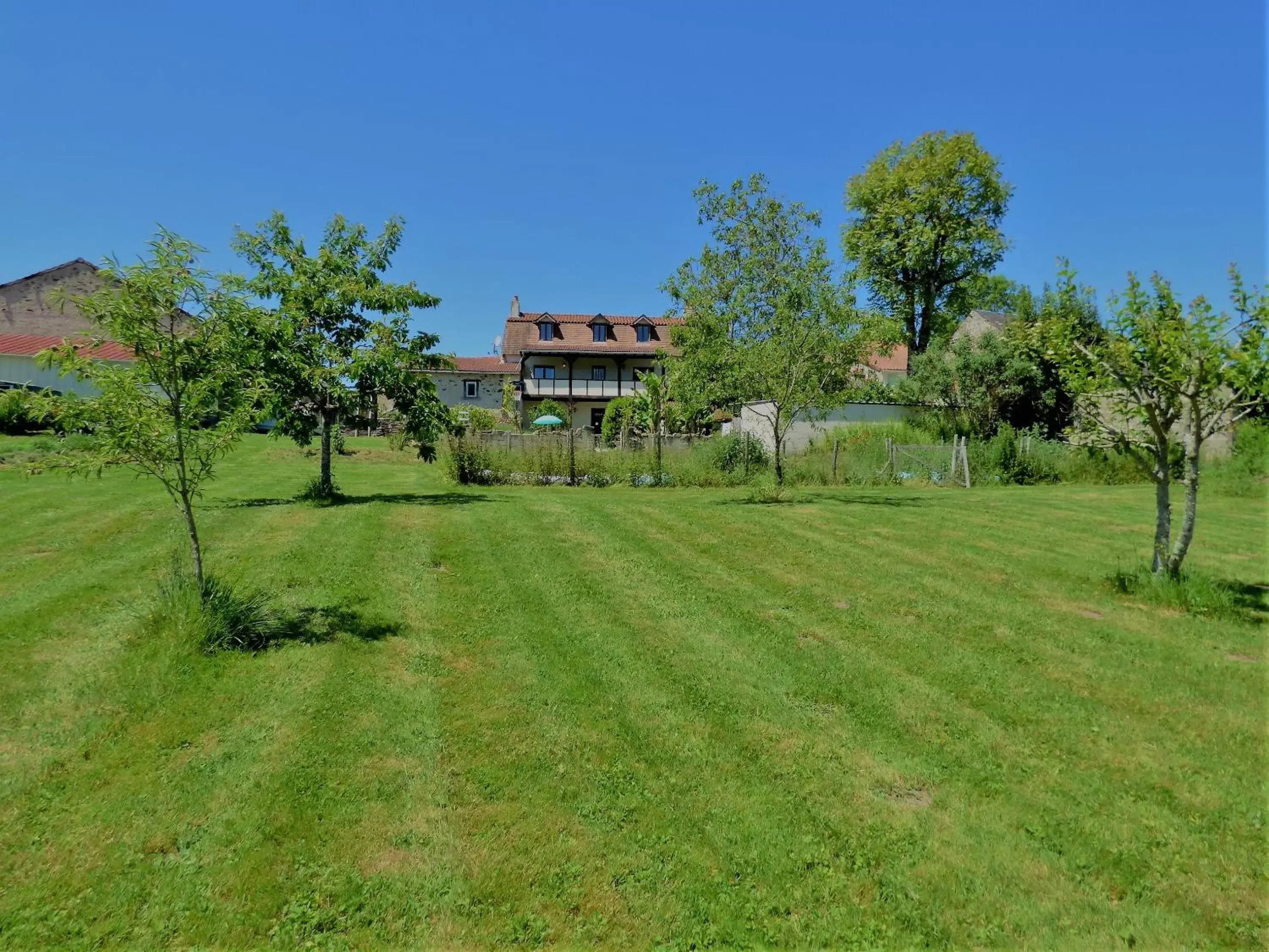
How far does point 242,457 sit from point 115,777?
853 inches

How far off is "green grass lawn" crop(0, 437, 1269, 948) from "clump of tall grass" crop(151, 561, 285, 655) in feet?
0.56

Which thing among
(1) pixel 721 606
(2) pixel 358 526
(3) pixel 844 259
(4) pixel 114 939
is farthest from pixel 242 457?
(3) pixel 844 259

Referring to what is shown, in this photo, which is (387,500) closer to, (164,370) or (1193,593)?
(164,370)

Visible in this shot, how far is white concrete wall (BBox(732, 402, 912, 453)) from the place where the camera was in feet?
80.4

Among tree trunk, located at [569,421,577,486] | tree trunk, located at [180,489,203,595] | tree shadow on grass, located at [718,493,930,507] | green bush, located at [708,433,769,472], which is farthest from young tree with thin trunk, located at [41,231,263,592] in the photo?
green bush, located at [708,433,769,472]

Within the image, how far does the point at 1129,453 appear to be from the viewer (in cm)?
750

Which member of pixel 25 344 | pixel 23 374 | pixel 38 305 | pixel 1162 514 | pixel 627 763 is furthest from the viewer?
pixel 38 305

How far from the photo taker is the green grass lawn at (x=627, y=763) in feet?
9.32

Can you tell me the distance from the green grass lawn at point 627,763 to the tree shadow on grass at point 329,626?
1.7 inches

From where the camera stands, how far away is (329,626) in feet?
19.5

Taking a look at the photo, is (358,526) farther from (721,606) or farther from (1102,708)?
(1102,708)

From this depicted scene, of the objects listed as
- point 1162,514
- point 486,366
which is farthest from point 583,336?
point 1162,514

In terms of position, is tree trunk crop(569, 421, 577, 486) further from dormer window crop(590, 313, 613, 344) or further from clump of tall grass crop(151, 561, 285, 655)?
dormer window crop(590, 313, 613, 344)

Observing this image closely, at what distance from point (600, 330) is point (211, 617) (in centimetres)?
3807
